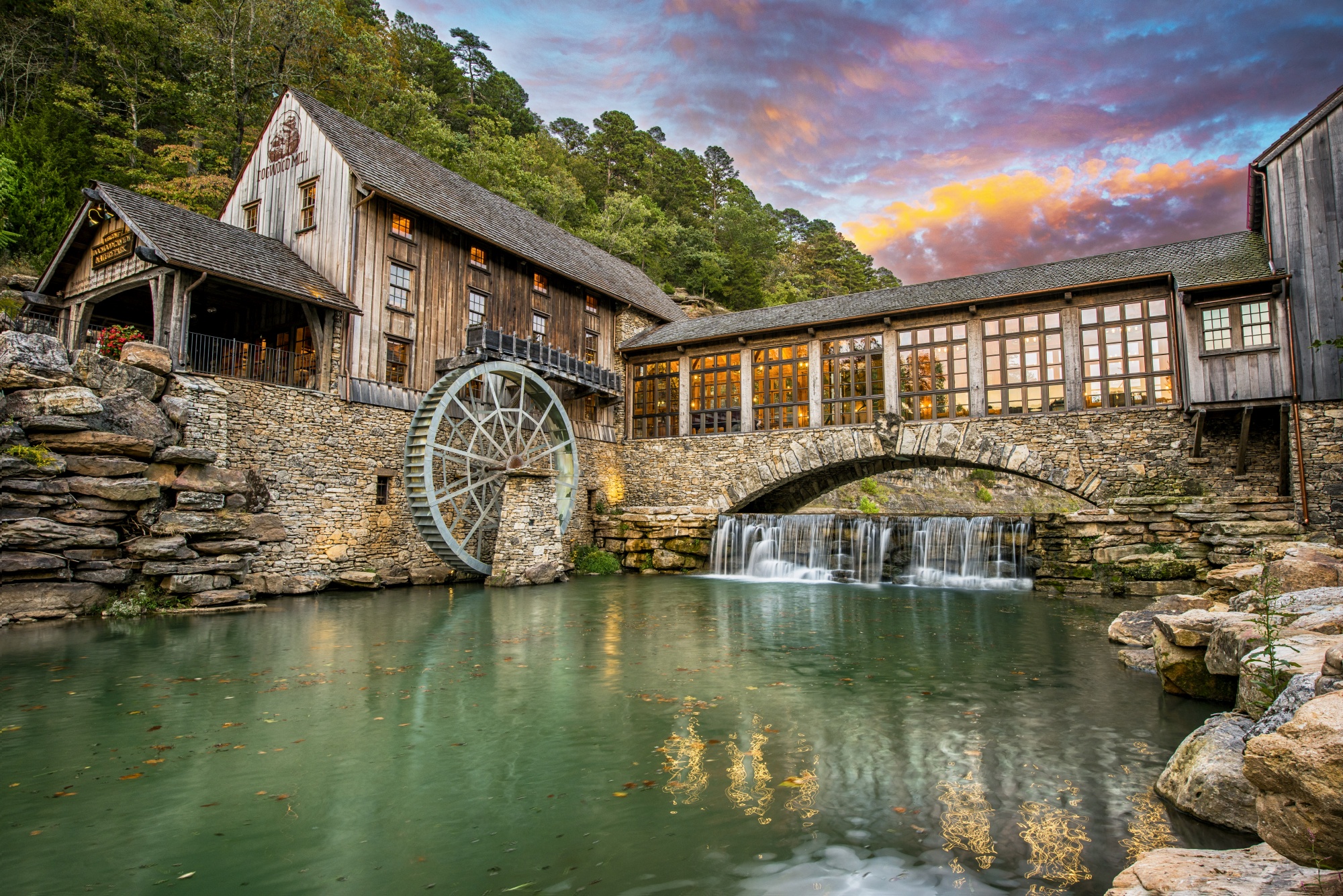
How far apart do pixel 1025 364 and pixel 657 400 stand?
11.3 metres

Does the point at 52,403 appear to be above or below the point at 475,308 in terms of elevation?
below

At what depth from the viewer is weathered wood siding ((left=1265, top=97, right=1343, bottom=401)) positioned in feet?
44.9

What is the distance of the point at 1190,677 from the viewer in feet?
20.7

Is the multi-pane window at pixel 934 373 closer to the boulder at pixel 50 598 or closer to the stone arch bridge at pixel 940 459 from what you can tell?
the stone arch bridge at pixel 940 459

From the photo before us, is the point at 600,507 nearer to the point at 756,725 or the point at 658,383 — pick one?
the point at 658,383

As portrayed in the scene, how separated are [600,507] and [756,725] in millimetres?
17010

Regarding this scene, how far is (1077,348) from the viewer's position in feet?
56.3

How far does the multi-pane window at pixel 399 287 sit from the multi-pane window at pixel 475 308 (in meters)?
1.74

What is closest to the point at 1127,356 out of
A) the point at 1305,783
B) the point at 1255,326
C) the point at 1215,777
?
the point at 1255,326

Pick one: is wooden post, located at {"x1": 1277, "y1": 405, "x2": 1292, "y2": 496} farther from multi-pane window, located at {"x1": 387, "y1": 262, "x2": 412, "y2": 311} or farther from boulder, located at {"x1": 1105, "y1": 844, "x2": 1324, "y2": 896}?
multi-pane window, located at {"x1": 387, "y1": 262, "x2": 412, "y2": 311}

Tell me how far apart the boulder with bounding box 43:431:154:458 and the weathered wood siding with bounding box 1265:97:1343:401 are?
70.6 ft

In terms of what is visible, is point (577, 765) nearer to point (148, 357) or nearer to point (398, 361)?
point (148, 357)

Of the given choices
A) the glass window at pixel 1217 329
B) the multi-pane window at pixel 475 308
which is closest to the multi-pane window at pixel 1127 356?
the glass window at pixel 1217 329

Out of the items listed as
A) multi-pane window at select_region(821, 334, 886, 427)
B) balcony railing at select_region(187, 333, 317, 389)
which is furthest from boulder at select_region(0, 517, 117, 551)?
multi-pane window at select_region(821, 334, 886, 427)
